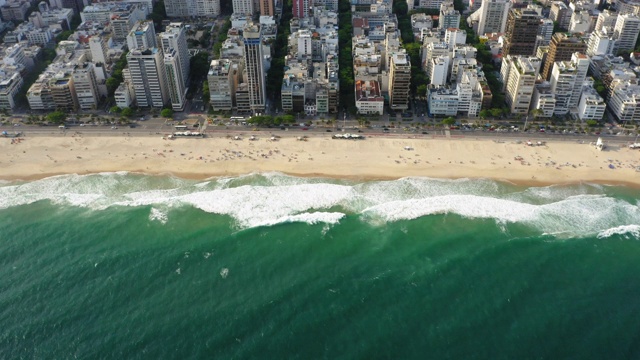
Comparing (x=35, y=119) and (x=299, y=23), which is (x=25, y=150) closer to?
(x=35, y=119)

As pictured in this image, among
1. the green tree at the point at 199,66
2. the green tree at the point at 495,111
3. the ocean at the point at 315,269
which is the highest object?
the green tree at the point at 199,66

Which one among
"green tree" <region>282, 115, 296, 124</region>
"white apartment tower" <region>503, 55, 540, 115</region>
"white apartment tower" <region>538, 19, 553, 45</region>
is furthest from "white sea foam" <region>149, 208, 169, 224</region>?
"white apartment tower" <region>538, 19, 553, 45</region>

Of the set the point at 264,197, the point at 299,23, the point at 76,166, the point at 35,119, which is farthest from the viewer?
the point at 299,23

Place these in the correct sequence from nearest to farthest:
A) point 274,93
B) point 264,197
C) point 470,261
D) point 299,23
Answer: point 470,261 < point 264,197 < point 274,93 < point 299,23

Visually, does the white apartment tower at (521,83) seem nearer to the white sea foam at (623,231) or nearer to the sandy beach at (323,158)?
the sandy beach at (323,158)

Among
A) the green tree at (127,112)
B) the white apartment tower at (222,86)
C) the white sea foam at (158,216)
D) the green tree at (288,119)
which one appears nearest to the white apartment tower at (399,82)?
the green tree at (288,119)

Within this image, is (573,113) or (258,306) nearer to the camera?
(258,306)

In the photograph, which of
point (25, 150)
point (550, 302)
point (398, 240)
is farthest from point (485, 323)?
point (25, 150)
